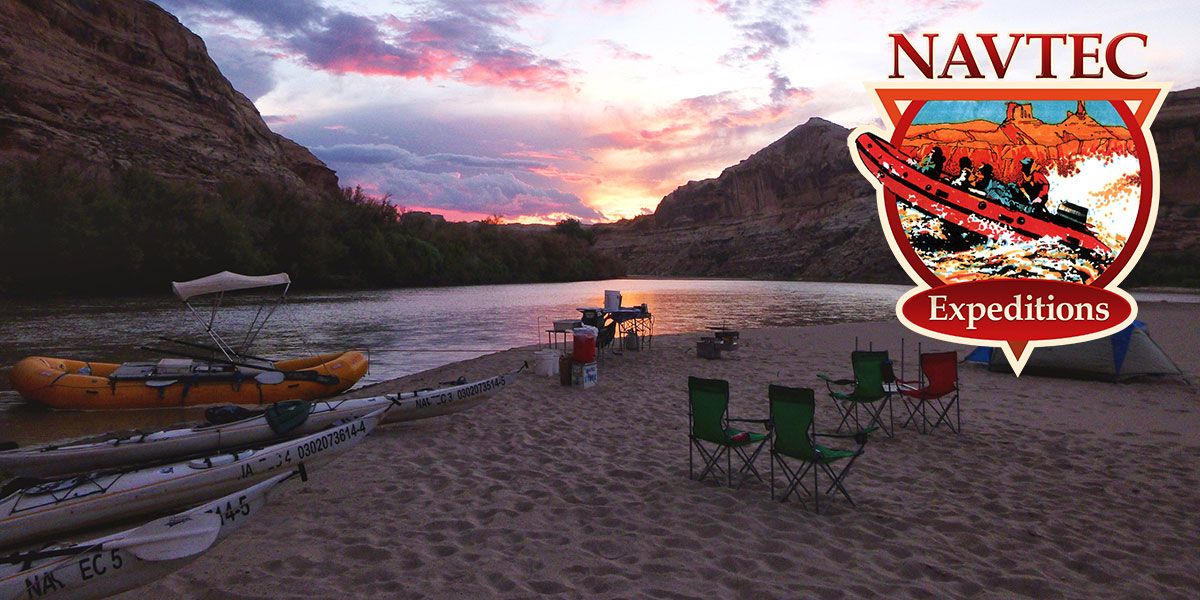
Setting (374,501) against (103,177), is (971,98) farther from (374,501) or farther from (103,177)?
(103,177)

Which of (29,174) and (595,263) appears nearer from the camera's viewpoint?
(29,174)

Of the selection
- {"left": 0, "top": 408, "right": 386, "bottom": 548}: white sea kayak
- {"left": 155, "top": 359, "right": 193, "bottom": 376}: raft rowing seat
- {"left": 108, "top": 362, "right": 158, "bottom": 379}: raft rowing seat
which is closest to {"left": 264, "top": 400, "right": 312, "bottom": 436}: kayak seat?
{"left": 0, "top": 408, "right": 386, "bottom": 548}: white sea kayak

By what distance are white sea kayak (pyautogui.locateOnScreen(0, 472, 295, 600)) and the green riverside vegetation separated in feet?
176

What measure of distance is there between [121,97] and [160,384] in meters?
87.0

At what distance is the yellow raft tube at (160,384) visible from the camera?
11031 millimetres

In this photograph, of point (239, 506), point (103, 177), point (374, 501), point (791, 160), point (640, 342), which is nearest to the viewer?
point (239, 506)

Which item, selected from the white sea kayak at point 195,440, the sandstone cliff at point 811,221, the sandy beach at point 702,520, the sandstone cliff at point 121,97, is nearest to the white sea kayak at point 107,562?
the sandy beach at point 702,520

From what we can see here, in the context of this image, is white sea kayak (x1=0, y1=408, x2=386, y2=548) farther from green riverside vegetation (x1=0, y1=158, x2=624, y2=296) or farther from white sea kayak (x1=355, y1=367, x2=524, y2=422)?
green riverside vegetation (x1=0, y1=158, x2=624, y2=296)

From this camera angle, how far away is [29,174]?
43.6 m

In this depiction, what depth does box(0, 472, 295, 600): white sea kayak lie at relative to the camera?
340cm

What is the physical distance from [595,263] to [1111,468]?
119 meters

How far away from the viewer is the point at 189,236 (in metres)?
53.1

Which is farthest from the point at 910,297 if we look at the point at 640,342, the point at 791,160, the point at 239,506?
the point at 791,160

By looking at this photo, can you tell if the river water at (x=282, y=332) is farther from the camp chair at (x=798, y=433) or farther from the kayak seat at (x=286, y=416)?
Answer: the camp chair at (x=798, y=433)
